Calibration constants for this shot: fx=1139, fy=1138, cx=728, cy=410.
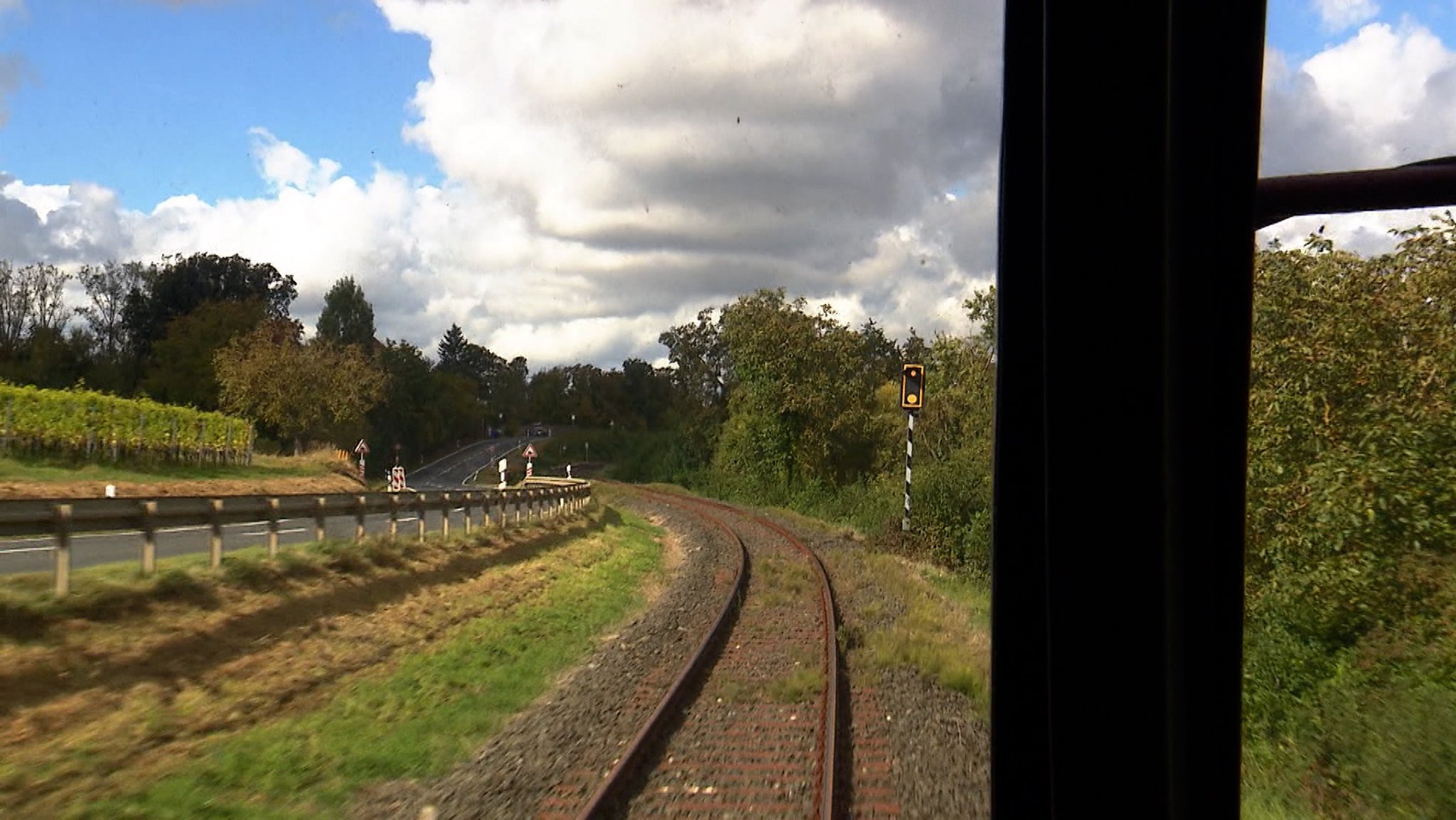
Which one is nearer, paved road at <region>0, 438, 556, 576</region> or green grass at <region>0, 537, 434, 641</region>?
green grass at <region>0, 537, 434, 641</region>

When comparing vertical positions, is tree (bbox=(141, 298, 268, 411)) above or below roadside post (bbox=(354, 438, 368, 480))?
above

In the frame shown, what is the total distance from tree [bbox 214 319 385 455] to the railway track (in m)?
16.0

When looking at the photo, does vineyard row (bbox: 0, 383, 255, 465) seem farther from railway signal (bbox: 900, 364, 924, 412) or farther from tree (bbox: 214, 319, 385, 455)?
railway signal (bbox: 900, 364, 924, 412)

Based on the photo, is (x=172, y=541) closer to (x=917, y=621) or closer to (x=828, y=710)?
(x=917, y=621)

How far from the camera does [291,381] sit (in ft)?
94.3

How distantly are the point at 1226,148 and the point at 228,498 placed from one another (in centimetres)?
1227

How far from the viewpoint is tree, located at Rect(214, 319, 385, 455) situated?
26.2 m

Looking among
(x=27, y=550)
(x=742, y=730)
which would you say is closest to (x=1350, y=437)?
(x=742, y=730)

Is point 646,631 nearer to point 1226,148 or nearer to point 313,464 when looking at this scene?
point 1226,148

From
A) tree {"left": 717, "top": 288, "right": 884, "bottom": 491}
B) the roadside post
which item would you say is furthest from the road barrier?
tree {"left": 717, "top": 288, "right": 884, "bottom": 491}

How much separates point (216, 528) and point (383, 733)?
16.6ft

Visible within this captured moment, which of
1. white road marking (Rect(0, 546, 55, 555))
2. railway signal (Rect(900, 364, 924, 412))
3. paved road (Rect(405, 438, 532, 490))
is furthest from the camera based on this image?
paved road (Rect(405, 438, 532, 490))

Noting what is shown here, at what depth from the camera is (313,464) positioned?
99.4 feet

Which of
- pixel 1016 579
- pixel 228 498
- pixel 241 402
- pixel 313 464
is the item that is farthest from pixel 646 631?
pixel 313 464
